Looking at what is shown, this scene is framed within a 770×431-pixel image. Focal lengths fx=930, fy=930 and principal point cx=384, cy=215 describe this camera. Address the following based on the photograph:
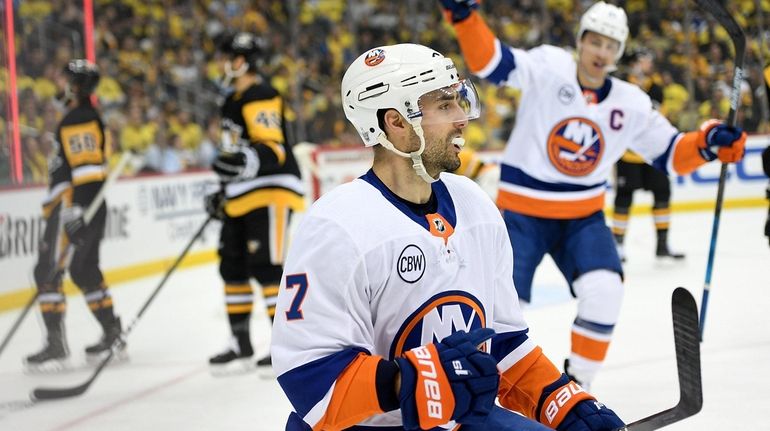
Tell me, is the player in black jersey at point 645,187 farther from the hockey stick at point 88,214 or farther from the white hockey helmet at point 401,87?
the white hockey helmet at point 401,87

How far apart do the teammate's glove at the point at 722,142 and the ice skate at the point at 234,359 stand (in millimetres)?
2017

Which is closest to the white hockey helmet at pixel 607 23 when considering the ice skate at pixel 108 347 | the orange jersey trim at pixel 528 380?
the orange jersey trim at pixel 528 380

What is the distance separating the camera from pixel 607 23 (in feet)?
10.1

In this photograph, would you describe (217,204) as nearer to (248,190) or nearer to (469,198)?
(248,190)

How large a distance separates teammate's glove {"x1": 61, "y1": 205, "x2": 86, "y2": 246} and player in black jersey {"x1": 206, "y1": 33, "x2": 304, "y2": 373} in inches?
28.4

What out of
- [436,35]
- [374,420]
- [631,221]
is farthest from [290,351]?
[436,35]

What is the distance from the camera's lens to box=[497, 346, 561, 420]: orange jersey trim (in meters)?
1.74

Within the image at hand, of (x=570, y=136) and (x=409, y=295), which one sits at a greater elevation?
(x=570, y=136)

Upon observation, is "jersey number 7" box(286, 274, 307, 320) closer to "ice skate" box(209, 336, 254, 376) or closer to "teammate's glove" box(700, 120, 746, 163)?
"teammate's glove" box(700, 120, 746, 163)

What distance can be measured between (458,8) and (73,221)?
7.11 feet

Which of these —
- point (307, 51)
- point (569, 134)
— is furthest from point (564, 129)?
point (307, 51)

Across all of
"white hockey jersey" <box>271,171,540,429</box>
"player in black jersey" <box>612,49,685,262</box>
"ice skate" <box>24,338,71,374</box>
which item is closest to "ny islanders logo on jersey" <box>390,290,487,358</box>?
"white hockey jersey" <box>271,171,540,429</box>

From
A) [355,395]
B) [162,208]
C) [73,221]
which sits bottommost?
[162,208]

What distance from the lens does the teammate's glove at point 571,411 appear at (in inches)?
64.5
